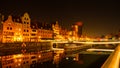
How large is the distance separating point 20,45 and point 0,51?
366 inches

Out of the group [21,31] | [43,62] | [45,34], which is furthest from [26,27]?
[43,62]

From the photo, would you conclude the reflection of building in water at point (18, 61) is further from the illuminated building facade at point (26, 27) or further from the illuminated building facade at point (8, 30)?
the illuminated building facade at point (26, 27)

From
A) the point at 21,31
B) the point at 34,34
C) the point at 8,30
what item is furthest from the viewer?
the point at 34,34

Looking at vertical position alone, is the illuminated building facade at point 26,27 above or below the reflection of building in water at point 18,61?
above

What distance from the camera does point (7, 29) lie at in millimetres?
52312

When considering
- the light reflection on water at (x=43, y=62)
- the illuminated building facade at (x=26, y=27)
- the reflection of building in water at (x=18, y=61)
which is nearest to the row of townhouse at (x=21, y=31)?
the illuminated building facade at (x=26, y=27)

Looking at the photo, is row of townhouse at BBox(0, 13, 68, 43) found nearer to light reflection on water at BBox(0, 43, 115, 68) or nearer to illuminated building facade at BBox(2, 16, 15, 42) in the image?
illuminated building facade at BBox(2, 16, 15, 42)

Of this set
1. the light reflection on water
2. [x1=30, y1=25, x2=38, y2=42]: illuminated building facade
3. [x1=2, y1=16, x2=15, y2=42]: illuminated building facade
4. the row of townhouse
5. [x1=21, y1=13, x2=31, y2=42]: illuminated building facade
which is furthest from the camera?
[x1=30, y1=25, x2=38, y2=42]: illuminated building facade

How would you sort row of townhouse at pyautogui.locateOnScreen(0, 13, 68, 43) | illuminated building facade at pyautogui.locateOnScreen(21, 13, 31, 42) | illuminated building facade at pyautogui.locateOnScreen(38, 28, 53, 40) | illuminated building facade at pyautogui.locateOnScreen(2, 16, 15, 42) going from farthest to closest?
1. illuminated building facade at pyautogui.locateOnScreen(38, 28, 53, 40)
2. illuminated building facade at pyautogui.locateOnScreen(21, 13, 31, 42)
3. row of townhouse at pyautogui.locateOnScreen(0, 13, 68, 43)
4. illuminated building facade at pyautogui.locateOnScreen(2, 16, 15, 42)

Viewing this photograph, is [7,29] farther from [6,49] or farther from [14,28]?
[6,49]

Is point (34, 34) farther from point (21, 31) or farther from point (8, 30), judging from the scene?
point (8, 30)

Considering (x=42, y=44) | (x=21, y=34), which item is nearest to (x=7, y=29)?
(x=21, y=34)

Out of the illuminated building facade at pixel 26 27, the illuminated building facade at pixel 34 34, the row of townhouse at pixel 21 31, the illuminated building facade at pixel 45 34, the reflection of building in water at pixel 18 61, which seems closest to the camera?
the reflection of building in water at pixel 18 61

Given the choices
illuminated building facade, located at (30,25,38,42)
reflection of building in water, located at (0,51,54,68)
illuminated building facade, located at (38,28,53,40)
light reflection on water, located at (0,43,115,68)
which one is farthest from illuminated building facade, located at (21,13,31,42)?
reflection of building in water, located at (0,51,54,68)
